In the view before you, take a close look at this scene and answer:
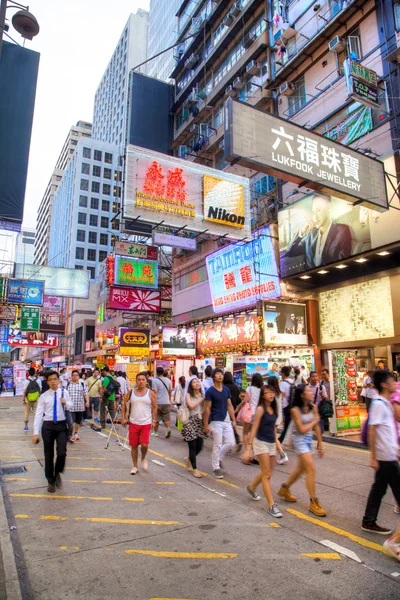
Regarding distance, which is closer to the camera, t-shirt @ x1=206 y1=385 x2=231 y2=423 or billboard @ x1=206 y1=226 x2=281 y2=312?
t-shirt @ x1=206 y1=385 x2=231 y2=423

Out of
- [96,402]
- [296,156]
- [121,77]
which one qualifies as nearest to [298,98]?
[296,156]

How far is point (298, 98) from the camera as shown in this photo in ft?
64.8

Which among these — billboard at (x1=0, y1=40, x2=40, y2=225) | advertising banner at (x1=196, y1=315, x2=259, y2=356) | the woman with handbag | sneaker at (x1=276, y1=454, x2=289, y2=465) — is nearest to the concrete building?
advertising banner at (x1=196, y1=315, x2=259, y2=356)

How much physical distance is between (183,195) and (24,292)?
674 inches

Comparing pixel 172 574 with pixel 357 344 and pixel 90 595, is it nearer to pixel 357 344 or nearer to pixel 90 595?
pixel 90 595

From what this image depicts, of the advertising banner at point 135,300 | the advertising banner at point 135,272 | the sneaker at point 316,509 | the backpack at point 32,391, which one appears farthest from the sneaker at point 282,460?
the advertising banner at point 135,300

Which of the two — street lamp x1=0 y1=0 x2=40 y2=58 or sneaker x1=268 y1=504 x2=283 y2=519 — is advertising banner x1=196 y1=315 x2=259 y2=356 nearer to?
sneaker x1=268 y1=504 x2=283 y2=519

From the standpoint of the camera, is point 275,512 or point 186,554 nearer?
point 186,554

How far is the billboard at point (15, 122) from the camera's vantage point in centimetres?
872

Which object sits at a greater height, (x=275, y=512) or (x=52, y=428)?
(x=52, y=428)

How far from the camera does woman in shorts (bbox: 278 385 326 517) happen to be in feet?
17.0

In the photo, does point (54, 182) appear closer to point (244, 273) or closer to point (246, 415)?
A: point (244, 273)

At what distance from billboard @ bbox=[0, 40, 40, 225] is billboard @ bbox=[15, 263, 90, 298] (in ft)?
62.7

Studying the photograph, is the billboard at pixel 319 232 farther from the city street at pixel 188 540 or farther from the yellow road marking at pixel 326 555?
the yellow road marking at pixel 326 555
